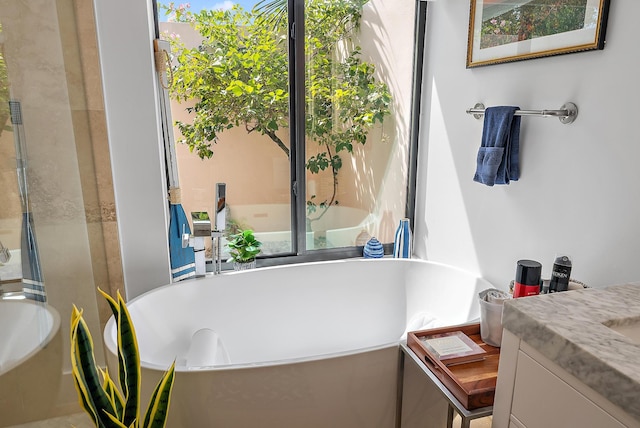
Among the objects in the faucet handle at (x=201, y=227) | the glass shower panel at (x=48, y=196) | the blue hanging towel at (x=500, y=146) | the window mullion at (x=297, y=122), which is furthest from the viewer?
the window mullion at (x=297, y=122)

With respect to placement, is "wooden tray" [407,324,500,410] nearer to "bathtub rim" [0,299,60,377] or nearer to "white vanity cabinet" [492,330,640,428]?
"white vanity cabinet" [492,330,640,428]

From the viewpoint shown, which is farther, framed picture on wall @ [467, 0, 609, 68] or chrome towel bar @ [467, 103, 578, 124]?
chrome towel bar @ [467, 103, 578, 124]

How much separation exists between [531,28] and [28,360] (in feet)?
8.08

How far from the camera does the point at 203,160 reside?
7.50ft

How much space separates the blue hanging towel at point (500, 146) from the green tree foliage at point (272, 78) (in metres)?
0.88

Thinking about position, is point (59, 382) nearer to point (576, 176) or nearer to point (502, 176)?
point (502, 176)

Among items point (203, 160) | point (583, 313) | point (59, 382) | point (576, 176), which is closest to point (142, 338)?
point (59, 382)

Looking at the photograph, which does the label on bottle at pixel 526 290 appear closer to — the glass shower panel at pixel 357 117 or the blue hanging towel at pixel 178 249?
the glass shower panel at pixel 357 117

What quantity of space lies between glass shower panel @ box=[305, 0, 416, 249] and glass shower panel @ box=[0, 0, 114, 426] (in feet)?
3.62

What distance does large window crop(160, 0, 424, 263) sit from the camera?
222cm

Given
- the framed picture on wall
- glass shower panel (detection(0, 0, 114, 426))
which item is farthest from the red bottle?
glass shower panel (detection(0, 0, 114, 426))

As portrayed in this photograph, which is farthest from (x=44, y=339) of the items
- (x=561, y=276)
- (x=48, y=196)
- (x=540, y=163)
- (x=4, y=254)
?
(x=540, y=163)

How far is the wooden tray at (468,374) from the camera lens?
1129 mm

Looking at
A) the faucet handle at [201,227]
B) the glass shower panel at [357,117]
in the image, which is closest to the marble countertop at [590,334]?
the faucet handle at [201,227]
